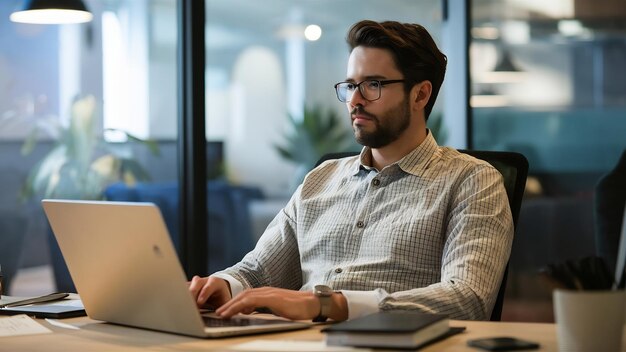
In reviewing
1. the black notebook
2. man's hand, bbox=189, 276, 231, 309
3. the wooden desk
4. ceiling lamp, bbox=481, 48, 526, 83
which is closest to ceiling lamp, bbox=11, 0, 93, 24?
ceiling lamp, bbox=481, 48, 526, 83

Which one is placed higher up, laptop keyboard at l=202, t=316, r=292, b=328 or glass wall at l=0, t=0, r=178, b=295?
glass wall at l=0, t=0, r=178, b=295

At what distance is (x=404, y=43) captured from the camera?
253 cm

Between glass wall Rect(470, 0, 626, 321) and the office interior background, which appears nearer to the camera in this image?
the office interior background

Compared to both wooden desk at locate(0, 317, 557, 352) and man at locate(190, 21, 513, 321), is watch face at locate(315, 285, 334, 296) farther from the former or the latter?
man at locate(190, 21, 513, 321)

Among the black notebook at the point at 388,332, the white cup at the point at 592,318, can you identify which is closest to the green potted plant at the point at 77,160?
the black notebook at the point at 388,332

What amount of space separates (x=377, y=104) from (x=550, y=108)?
2.21m

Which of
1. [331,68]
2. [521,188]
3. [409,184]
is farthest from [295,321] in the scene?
[331,68]

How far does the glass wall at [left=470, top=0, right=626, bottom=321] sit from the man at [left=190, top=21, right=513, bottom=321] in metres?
2.01

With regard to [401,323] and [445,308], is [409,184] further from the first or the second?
[401,323]

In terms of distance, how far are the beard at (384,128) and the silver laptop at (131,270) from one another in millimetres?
691

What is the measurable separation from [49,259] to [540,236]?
219 centimetres

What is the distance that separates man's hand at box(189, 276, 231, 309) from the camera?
2.21 metres

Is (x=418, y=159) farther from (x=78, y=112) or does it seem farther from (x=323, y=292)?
(x=78, y=112)

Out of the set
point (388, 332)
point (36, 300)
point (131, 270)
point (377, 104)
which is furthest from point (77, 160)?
point (388, 332)
